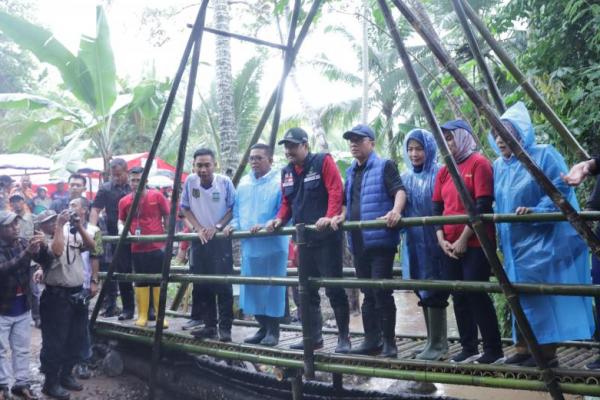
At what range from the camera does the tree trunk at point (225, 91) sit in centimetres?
880

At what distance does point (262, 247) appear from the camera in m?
4.95

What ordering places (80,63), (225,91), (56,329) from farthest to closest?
1. (225,91)
2. (80,63)
3. (56,329)

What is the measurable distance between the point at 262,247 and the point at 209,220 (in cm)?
62

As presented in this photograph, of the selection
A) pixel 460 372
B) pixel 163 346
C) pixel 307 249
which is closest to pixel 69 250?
pixel 163 346

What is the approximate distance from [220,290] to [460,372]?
7.80ft

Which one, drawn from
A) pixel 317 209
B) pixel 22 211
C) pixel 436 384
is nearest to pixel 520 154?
pixel 317 209

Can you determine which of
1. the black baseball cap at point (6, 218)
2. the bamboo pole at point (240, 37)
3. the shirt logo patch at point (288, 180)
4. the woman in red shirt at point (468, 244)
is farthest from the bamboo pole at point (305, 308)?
the black baseball cap at point (6, 218)

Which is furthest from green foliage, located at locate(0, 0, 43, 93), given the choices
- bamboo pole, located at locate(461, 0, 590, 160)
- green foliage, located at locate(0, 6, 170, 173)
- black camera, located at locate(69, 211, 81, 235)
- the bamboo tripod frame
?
bamboo pole, located at locate(461, 0, 590, 160)

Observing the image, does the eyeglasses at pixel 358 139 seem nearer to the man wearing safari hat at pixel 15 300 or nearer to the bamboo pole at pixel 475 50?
the bamboo pole at pixel 475 50

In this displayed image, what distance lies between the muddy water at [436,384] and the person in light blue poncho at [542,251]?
3.47m

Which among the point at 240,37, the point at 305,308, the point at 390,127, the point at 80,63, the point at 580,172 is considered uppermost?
the point at 390,127

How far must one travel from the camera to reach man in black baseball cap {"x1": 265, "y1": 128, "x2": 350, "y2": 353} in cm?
431

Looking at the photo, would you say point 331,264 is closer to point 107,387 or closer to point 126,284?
point 107,387

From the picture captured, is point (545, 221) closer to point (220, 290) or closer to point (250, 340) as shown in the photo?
point (250, 340)
